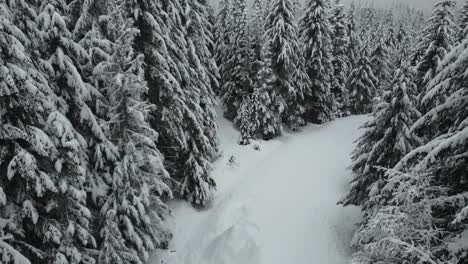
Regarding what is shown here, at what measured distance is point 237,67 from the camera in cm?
2795

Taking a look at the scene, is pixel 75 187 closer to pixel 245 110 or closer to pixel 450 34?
pixel 245 110

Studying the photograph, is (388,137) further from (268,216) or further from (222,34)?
(222,34)

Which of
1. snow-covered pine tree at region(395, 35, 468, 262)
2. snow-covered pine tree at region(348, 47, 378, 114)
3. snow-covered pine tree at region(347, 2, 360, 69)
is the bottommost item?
snow-covered pine tree at region(348, 47, 378, 114)

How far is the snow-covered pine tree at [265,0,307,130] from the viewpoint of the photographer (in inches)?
1040

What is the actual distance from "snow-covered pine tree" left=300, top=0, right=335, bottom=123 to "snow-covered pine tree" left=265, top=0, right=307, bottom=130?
5.79 ft

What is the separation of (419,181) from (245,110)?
1845cm

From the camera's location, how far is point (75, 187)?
9273mm

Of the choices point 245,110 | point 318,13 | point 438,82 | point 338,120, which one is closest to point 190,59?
point 245,110

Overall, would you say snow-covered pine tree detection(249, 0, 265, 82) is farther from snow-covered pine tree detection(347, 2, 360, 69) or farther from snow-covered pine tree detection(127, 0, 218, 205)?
snow-covered pine tree detection(347, 2, 360, 69)

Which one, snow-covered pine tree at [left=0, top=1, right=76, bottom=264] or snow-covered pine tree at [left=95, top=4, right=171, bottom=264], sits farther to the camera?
snow-covered pine tree at [left=95, top=4, right=171, bottom=264]

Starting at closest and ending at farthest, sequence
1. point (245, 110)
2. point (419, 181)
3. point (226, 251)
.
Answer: point (419, 181) → point (226, 251) → point (245, 110)

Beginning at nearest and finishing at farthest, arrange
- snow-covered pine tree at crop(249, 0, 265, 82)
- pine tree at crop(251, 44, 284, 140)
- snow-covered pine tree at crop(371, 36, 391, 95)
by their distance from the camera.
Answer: pine tree at crop(251, 44, 284, 140) → snow-covered pine tree at crop(249, 0, 265, 82) → snow-covered pine tree at crop(371, 36, 391, 95)

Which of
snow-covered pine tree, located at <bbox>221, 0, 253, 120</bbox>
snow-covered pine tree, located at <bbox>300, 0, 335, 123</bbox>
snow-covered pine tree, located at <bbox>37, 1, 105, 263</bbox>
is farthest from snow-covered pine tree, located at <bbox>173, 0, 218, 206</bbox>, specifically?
snow-covered pine tree, located at <bbox>300, 0, 335, 123</bbox>

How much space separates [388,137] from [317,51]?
18.9 m
